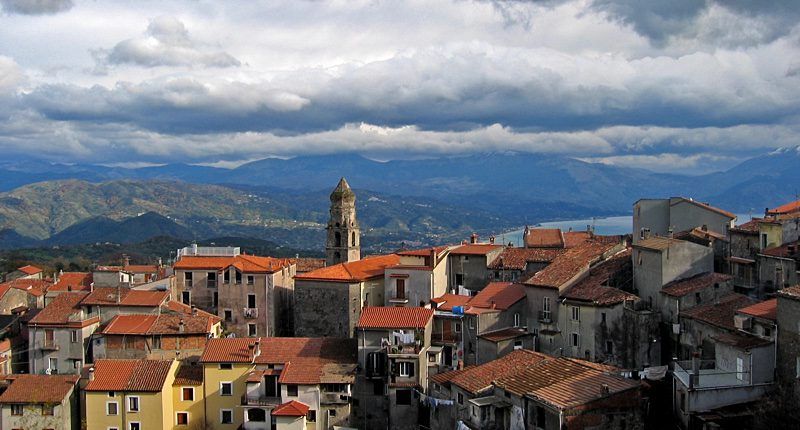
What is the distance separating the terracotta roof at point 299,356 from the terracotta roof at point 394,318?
105 inches

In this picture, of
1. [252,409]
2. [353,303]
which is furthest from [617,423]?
[353,303]

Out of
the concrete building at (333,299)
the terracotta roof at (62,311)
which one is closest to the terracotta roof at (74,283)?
the terracotta roof at (62,311)

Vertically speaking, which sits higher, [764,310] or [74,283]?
[764,310]

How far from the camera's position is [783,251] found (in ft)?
157

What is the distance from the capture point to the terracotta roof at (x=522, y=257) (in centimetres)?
6278

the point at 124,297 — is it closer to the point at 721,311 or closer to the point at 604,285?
the point at 604,285

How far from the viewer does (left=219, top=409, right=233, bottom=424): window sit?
5384cm

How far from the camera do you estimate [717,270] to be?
53875 mm

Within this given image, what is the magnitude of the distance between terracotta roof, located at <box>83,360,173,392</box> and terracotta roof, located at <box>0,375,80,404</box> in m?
2.45

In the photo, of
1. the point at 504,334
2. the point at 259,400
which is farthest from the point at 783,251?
the point at 259,400

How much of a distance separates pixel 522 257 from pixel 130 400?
30976mm

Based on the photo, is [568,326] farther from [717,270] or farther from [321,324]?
[321,324]

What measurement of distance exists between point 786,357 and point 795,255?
11.2m

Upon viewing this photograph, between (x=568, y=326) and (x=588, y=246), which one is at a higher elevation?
(x=588, y=246)
